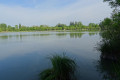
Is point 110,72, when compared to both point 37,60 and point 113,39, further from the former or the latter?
point 37,60

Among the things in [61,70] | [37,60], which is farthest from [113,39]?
[37,60]

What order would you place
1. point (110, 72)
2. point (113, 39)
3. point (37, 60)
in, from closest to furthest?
1. point (110, 72)
2. point (113, 39)
3. point (37, 60)

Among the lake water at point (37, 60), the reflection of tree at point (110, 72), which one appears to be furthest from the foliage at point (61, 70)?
the reflection of tree at point (110, 72)

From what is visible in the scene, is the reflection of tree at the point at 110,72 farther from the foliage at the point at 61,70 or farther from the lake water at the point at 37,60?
the foliage at the point at 61,70

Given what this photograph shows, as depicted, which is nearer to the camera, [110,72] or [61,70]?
[61,70]

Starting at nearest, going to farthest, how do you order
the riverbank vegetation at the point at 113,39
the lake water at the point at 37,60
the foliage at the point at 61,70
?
the foliage at the point at 61,70 → the lake water at the point at 37,60 → the riverbank vegetation at the point at 113,39

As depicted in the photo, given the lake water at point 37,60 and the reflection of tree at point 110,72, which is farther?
the lake water at point 37,60

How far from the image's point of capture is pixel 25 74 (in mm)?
3395

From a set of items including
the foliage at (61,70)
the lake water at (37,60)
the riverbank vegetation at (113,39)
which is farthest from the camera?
the riverbank vegetation at (113,39)

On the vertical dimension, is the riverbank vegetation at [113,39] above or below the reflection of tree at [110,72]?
above

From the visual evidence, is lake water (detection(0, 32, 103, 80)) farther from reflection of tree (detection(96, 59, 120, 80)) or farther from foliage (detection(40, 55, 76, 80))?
foliage (detection(40, 55, 76, 80))

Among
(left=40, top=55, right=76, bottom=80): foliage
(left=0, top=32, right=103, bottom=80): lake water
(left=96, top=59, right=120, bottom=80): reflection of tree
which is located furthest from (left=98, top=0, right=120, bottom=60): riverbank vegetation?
(left=40, top=55, right=76, bottom=80): foliage

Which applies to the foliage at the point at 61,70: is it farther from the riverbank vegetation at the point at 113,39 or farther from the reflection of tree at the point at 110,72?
the riverbank vegetation at the point at 113,39

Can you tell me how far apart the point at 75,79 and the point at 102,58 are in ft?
9.07
